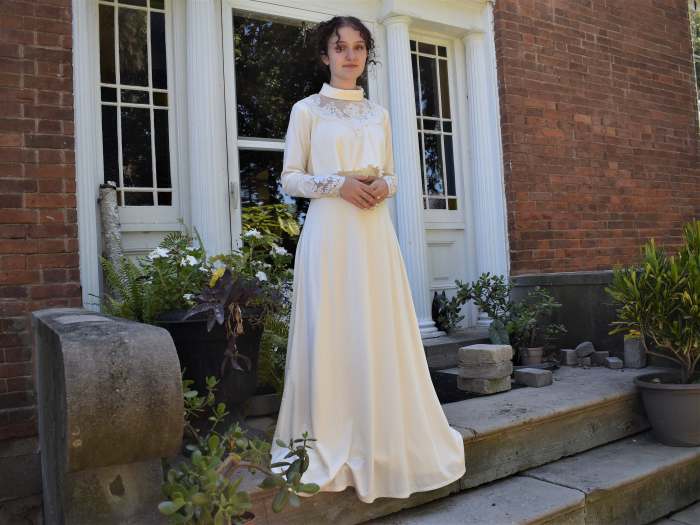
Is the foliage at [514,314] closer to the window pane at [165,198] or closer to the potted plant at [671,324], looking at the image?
the potted plant at [671,324]

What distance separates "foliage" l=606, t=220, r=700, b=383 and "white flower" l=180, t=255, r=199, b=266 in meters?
2.45

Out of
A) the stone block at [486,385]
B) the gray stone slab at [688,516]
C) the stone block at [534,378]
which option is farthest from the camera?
the stone block at [534,378]

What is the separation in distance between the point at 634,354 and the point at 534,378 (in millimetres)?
1037

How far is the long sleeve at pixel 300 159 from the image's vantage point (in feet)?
7.80

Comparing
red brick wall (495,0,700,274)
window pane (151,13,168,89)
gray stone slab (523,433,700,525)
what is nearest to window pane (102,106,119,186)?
window pane (151,13,168,89)

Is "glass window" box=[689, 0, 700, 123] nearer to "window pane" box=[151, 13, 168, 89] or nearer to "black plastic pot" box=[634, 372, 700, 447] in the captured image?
"black plastic pot" box=[634, 372, 700, 447]

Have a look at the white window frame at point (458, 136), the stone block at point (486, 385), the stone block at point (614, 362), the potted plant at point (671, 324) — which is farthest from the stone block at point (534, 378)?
the white window frame at point (458, 136)

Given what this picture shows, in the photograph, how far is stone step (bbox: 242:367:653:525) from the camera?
2246mm

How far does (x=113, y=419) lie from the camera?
158 cm

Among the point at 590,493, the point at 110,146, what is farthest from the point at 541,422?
the point at 110,146

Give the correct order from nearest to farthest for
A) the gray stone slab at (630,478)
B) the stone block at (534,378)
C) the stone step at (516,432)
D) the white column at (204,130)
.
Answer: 1. the stone step at (516,432)
2. the gray stone slab at (630,478)
3. the stone block at (534,378)
4. the white column at (204,130)

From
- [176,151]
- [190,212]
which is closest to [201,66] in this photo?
[176,151]

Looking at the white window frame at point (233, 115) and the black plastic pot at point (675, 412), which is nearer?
the black plastic pot at point (675, 412)

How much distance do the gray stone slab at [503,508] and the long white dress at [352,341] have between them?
0.17 meters
